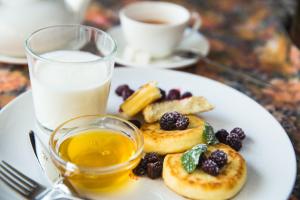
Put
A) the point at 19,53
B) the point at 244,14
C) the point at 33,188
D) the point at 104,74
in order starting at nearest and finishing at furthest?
the point at 33,188, the point at 104,74, the point at 19,53, the point at 244,14

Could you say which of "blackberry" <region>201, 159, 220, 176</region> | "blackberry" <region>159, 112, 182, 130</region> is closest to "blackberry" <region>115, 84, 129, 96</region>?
"blackberry" <region>159, 112, 182, 130</region>

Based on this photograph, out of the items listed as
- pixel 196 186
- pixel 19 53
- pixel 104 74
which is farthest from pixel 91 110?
pixel 19 53

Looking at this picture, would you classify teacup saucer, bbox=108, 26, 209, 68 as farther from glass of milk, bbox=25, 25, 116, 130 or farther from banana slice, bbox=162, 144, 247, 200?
banana slice, bbox=162, 144, 247, 200

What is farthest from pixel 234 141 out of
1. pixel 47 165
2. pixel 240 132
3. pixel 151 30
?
pixel 151 30

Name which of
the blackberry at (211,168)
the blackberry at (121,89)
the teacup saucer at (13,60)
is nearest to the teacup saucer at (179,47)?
the blackberry at (121,89)

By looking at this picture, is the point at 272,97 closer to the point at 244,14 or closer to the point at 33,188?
the point at 244,14

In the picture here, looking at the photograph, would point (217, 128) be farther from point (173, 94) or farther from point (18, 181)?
point (18, 181)
